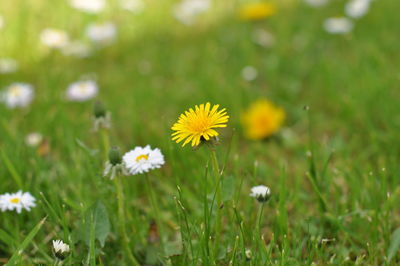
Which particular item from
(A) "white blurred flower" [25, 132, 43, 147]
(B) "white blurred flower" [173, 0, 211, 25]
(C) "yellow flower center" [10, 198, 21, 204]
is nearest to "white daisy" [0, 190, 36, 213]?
(C) "yellow flower center" [10, 198, 21, 204]

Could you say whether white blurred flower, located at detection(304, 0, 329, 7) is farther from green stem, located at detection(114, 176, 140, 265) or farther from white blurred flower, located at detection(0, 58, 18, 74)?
green stem, located at detection(114, 176, 140, 265)

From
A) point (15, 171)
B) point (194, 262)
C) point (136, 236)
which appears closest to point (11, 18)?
point (15, 171)

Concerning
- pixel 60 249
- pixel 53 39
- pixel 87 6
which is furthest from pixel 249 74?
pixel 60 249

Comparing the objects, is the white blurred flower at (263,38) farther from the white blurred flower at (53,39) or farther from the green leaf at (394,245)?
the green leaf at (394,245)

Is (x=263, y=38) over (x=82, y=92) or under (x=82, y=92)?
over

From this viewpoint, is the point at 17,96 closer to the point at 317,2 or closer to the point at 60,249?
the point at 60,249

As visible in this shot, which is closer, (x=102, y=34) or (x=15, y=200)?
(x=15, y=200)

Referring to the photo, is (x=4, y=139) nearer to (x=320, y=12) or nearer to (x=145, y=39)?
(x=145, y=39)
